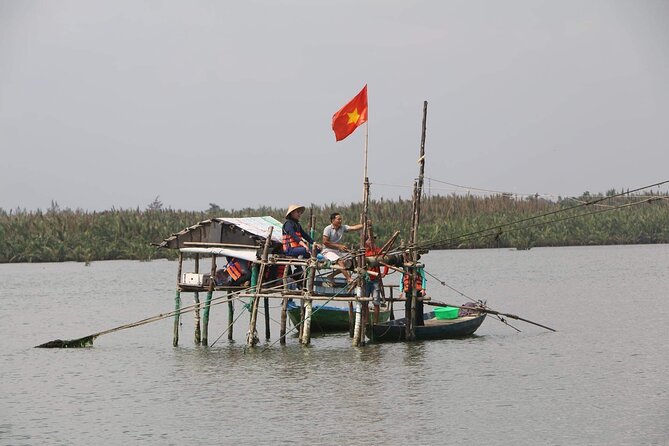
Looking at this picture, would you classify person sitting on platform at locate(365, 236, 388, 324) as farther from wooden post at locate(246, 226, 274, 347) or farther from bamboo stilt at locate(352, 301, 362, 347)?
wooden post at locate(246, 226, 274, 347)

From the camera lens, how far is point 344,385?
17.3m

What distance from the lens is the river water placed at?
1451 centimetres

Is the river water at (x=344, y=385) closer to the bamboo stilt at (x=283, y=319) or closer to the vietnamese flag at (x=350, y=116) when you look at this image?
the bamboo stilt at (x=283, y=319)

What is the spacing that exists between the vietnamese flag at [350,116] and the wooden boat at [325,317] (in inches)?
126

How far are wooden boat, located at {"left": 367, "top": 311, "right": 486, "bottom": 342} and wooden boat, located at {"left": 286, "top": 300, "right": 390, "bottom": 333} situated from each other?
1.34 meters

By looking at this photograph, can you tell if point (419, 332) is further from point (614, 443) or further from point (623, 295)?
point (623, 295)

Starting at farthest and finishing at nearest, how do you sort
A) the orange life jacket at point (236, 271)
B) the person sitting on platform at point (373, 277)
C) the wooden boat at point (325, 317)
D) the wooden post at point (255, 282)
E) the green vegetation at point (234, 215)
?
the green vegetation at point (234, 215)
the wooden boat at point (325, 317)
the orange life jacket at point (236, 271)
the person sitting on platform at point (373, 277)
the wooden post at point (255, 282)

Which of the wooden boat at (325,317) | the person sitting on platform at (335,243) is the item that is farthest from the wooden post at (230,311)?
the person sitting on platform at (335,243)

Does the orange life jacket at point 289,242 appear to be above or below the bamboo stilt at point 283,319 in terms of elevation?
above

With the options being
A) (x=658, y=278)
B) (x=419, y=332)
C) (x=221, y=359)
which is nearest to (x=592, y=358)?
(x=419, y=332)

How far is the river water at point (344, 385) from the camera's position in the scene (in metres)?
14.5

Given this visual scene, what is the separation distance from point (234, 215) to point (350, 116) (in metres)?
27.6

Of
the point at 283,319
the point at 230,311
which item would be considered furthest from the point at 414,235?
the point at 230,311

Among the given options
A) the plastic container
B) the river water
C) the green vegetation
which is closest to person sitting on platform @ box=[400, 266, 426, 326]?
the river water
